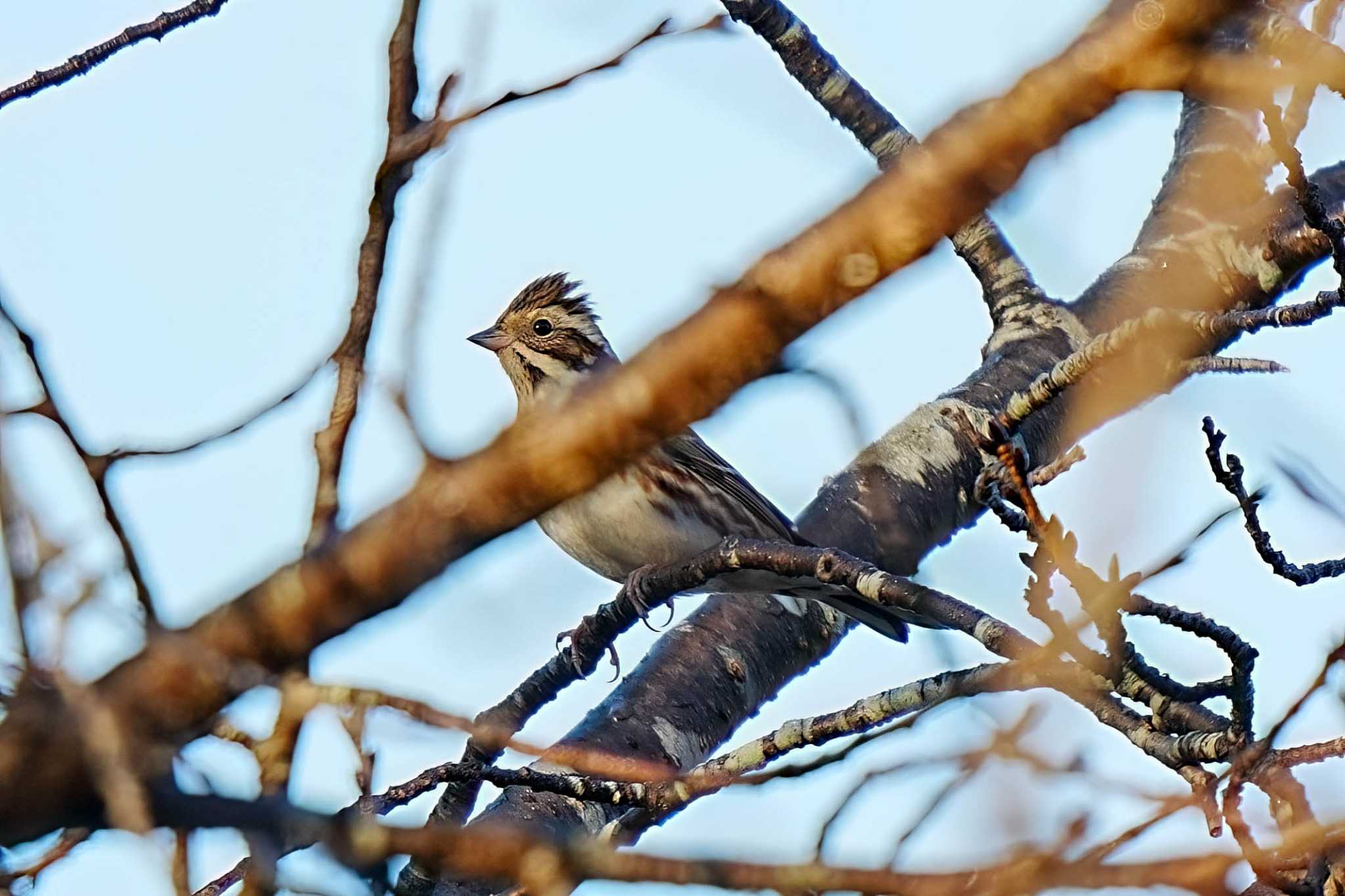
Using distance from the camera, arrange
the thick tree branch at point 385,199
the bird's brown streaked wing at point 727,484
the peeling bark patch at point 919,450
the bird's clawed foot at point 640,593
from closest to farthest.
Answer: the thick tree branch at point 385,199 < the bird's clawed foot at point 640,593 < the peeling bark patch at point 919,450 < the bird's brown streaked wing at point 727,484

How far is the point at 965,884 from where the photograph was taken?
2139 millimetres

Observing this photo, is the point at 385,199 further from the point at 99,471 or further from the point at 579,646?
the point at 579,646

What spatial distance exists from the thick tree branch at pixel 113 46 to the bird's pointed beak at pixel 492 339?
4.78m

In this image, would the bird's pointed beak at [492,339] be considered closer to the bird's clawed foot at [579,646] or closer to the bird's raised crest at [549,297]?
the bird's raised crest at [549,297]

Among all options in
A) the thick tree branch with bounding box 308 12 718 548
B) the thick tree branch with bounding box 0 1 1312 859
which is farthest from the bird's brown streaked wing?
the thick tree branch with bounding box 0 1 1312 859

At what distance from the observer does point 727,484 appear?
7848 mm

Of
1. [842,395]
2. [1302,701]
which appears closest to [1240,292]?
[842,395]

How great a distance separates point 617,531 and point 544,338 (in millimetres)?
1750

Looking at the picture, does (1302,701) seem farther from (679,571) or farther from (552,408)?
(679,571)

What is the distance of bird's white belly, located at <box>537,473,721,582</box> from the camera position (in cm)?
705

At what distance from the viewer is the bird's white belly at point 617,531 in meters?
7.05

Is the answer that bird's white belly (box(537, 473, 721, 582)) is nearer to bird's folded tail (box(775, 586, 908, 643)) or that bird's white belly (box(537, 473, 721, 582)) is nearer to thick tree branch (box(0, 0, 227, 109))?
bird's folded tail (box(775, 586, 908, 643))

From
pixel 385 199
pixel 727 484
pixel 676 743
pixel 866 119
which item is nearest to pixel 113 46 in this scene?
pixel 385 199

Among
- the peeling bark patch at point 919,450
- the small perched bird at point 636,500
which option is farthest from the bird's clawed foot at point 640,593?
the peeling bark patch at point 919,450
